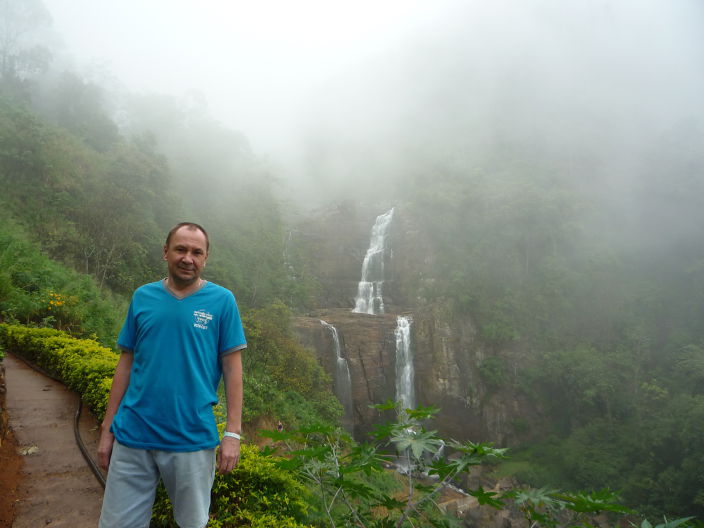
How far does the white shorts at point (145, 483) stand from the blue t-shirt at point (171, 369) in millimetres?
60

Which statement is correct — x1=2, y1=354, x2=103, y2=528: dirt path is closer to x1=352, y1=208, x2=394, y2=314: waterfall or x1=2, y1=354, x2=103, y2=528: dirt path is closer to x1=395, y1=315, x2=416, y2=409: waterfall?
x1=395, y1=315, x2=416, y2=409: waterfall

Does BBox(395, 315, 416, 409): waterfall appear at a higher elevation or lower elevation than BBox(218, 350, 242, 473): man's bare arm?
lower

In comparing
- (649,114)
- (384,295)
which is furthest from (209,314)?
(649,114)

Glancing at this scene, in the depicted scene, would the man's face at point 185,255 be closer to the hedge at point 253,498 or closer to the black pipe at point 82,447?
the hedge at point 253,498

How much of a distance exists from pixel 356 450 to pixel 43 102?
35353 mm

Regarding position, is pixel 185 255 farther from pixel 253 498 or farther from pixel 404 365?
pixel 404 365

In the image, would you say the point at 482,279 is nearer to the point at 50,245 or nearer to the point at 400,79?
the point at 50,245

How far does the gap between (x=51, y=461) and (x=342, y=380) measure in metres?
17.2

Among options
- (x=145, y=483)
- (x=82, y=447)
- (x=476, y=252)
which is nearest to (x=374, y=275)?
(x=476, y=252)

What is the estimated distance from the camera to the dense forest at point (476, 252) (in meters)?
14.9

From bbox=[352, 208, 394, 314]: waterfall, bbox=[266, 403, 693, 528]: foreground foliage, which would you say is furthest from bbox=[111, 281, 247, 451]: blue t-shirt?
bbox=[352, 208, 394, 314]: waterfall

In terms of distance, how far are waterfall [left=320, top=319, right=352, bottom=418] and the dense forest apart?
4.15m

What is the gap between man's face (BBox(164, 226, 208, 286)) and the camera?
5.66 ft

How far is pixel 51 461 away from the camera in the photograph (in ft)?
12.2
